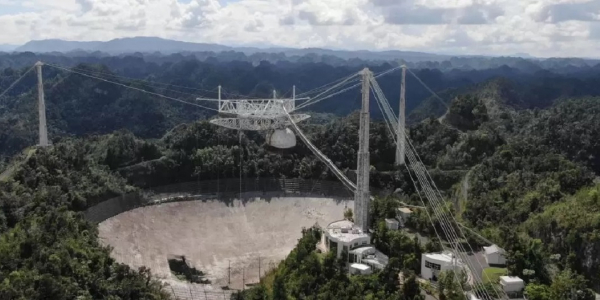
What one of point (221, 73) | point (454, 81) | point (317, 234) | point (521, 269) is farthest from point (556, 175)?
point (454, 81)

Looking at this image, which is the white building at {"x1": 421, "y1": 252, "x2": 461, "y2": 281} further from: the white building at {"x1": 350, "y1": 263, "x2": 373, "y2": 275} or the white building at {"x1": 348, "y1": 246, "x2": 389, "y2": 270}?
the white building at {"x1": 350, "y1": 263, "x2": 373, "y2": 275}

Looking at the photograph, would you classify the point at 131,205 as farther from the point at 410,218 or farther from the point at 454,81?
the point at 454,81

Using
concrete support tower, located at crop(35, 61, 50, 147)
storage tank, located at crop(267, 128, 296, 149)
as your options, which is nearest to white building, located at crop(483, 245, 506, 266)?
storage tank, located at crop(267, 128, 296, 149)

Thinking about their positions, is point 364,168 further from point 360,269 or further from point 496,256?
point 496,256

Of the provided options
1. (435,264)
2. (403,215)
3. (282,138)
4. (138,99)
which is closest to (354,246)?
(435,264)

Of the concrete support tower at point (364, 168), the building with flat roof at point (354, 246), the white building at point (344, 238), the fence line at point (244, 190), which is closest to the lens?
the building with flat roof at point (354, 246)

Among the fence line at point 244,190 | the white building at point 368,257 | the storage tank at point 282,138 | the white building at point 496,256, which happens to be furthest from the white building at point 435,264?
the fence line at point 244,190

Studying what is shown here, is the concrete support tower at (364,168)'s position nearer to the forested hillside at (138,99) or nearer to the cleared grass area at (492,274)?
the cleared grass area at (492,274)
